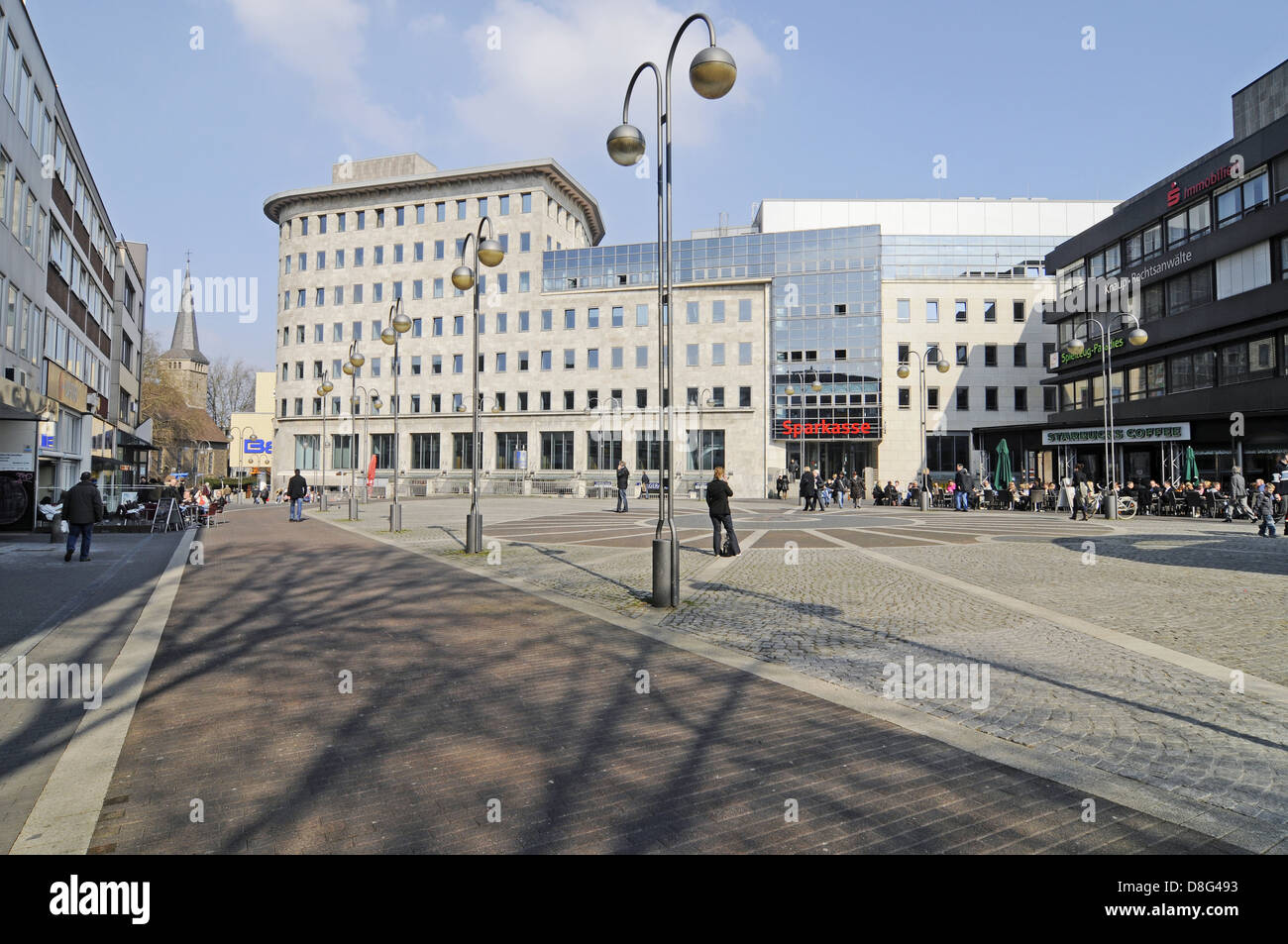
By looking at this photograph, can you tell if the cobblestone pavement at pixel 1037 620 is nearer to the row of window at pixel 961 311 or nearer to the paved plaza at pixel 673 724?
the paved plaza at pixel 673 724

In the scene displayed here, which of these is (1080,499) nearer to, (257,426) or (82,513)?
(82,513)

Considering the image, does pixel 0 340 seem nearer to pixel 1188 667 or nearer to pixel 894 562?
pixel 894 562

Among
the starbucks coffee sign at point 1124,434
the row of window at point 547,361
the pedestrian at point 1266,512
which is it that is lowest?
the pedestrian at point 1266,512

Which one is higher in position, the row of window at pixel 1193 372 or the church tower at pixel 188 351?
the church tower at pixel 188 351

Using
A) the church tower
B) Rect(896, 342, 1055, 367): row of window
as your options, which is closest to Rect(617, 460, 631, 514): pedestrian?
Rect(896, 342, 1055, 367): row of window

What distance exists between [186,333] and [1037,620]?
128 metres

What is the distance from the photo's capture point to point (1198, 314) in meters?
33.8

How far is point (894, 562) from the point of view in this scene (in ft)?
44.8

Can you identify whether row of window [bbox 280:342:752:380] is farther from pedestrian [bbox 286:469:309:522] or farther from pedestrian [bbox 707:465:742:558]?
pedestrian [bbox 707:465:742:558]

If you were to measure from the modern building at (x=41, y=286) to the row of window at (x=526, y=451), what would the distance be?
25.7 meters

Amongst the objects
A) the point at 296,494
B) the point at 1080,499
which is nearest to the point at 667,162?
the point at 296,494

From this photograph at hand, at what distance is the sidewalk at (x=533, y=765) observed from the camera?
10.8ft

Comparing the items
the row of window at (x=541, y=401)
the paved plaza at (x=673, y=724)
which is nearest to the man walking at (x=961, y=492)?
the paved plaza at (x=673, y=724)
